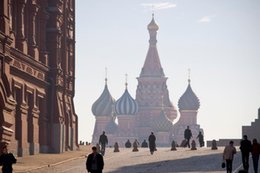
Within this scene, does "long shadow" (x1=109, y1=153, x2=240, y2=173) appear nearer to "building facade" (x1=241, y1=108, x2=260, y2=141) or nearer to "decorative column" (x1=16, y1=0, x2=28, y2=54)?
"decorative column" (x1=16, y1=0, x2=28, y2=54)

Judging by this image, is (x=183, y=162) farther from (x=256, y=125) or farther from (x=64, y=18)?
(x=256, y=125)

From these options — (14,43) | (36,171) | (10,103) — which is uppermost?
(14,43)

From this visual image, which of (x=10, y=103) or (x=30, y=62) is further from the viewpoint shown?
(x=30, y=62)

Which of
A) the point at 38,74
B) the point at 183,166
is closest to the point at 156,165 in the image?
the point at 183,166

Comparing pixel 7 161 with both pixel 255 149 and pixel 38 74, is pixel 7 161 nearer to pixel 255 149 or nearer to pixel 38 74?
pixel 255 149

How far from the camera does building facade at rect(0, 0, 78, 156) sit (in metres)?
59.2

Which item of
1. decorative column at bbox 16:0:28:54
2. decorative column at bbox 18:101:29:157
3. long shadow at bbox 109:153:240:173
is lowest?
long shadow at bbox 109:153:240:173

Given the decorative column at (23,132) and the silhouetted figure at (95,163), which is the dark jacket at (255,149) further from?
the decorative column at (23,132)

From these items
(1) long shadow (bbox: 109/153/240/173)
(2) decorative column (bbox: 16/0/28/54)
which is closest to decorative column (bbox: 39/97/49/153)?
(2) decorative column (bbox: 16/0/28/54)

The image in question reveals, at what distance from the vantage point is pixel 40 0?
73312 millimetres

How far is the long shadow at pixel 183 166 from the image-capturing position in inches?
1953

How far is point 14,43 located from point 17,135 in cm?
585

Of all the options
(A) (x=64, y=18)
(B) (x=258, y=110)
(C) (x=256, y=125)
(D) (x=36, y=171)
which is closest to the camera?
(D) (x=36, y=171)

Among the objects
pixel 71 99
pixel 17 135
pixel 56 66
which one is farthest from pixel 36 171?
pixel 71 99
